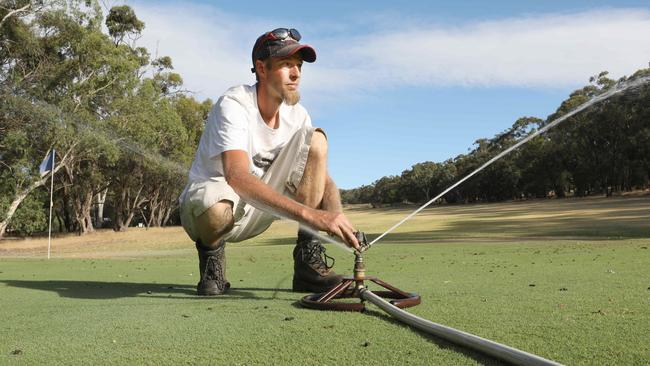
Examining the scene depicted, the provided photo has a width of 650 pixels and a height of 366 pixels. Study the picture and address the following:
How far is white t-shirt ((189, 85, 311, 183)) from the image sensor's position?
3.88 m

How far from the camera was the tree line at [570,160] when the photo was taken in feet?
179

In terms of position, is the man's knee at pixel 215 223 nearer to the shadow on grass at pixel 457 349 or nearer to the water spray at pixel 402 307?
the water spray at pixel 402 307

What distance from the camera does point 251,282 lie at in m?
5.77

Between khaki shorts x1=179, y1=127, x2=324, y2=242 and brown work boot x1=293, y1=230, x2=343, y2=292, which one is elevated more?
khaki shorts x1=179, y1=127, x2=324, y2=242

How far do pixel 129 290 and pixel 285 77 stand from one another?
2.51 meters

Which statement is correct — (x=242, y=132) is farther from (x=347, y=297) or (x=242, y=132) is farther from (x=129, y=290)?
(x=129, y=290)

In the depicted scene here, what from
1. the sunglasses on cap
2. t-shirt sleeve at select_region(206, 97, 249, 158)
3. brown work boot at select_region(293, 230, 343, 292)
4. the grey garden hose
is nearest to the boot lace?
brown work boot at select_region(293, 230, 343, 292)

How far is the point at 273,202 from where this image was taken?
10.9 ft

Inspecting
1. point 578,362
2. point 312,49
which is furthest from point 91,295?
point 578,362

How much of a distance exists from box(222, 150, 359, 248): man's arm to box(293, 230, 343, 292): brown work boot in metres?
1.22

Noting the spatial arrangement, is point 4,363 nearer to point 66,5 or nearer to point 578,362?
point 578,362

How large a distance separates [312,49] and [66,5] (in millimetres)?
25740

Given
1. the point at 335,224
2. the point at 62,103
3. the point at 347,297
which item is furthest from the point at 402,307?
the point at 62,103

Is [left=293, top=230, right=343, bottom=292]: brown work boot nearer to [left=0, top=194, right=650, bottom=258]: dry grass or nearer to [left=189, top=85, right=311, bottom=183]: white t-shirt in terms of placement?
[left=189, top=85, right=311, bottom=183]: white t-shirt
